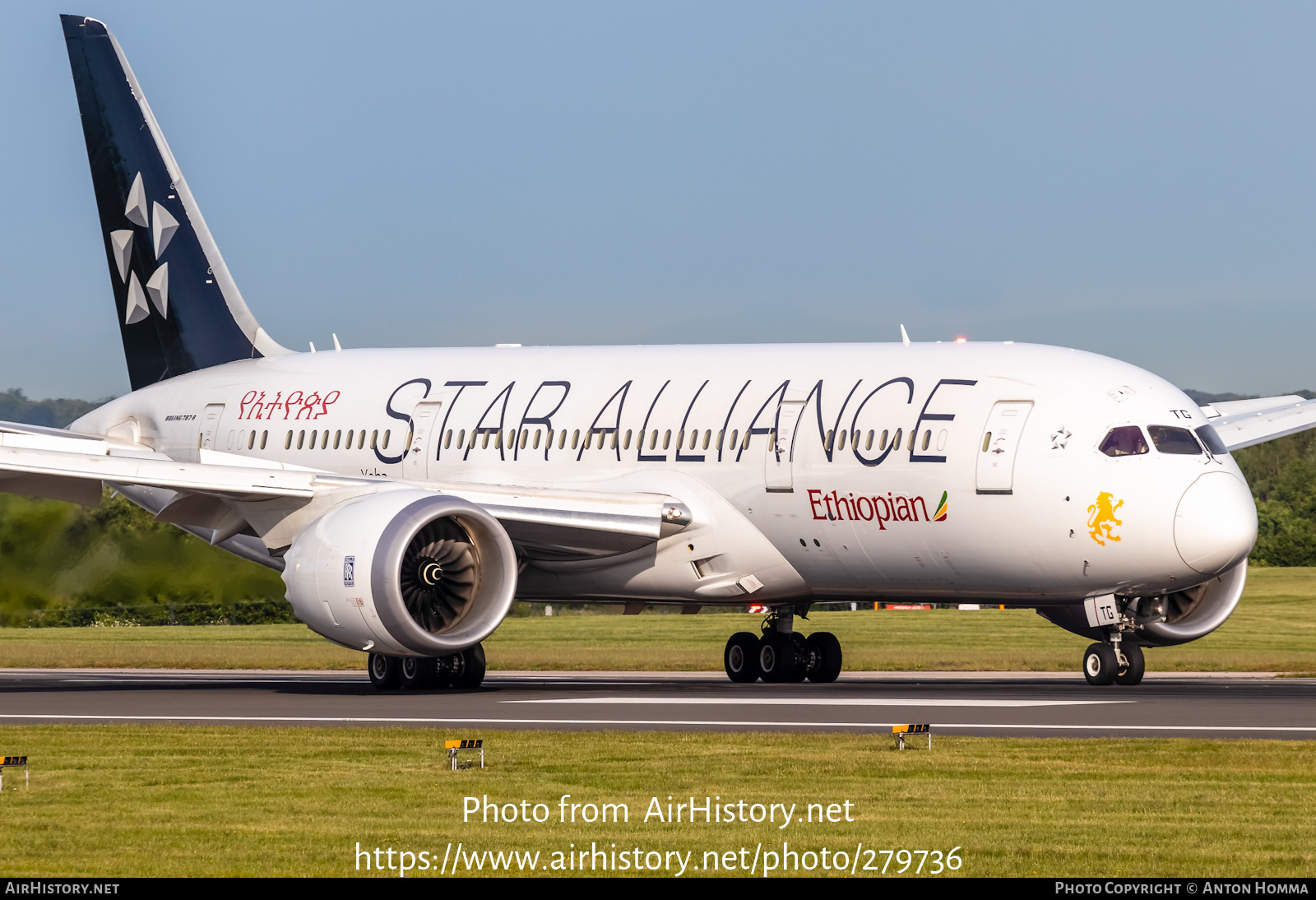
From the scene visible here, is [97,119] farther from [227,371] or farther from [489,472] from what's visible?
[489,472]

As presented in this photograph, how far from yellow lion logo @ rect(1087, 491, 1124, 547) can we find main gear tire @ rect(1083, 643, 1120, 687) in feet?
7.35

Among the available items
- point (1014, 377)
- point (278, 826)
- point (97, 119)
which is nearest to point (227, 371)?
point (97, 119)

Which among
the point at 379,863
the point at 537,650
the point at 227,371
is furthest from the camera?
the point at 537,650

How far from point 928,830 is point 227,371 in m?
23.4

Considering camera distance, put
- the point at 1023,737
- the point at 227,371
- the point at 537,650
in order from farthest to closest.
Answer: the point at 537,650
the point at 227,371
the point at 1023,737

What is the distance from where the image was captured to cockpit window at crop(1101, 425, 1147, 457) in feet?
76.6

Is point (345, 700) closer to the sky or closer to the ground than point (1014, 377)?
closer to the ground

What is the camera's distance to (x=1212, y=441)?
78.3 feet

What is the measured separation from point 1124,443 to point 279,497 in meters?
10.5

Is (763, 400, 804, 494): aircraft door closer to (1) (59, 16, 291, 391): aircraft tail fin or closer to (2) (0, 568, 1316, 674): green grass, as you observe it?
(2) (0, 568, 1316, 674): green grass

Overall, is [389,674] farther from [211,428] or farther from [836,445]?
[211,428]

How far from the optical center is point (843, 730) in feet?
60.0

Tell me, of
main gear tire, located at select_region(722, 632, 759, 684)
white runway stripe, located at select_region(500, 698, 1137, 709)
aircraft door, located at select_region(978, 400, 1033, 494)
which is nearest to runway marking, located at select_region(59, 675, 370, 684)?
main gear tire, located at select_region(722, 632, 759, 684)

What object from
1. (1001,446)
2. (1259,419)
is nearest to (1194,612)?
(1001,446)
